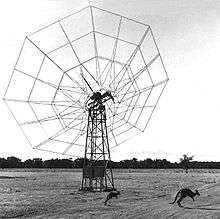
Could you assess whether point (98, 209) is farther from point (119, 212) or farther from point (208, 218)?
point (208, 218)

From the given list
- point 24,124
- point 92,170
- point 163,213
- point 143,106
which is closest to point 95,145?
point 92,170

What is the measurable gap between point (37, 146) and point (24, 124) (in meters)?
2.15

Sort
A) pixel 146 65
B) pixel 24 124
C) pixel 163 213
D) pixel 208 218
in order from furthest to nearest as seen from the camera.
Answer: pixel 146 65 → pixel 24 124 → pixel 163 213 → pixel 208 218

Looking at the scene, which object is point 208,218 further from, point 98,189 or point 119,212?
point 98,189

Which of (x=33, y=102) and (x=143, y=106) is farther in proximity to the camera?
(x=143, y=106)

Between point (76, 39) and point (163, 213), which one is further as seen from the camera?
point (76, 39)

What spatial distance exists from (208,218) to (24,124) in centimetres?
1371

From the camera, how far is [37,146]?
2859cm

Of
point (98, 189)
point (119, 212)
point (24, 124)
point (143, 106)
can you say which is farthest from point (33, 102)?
point (98, 189)

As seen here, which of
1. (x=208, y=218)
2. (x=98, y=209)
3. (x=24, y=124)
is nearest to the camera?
(x=208, y=218)

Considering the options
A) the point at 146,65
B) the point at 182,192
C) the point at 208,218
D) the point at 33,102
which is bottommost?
the point at 208,218

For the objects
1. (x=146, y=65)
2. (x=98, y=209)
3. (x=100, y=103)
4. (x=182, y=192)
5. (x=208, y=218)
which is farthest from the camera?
(x=100, y=103)

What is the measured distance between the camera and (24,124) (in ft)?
89.5

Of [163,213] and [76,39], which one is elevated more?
[76,39]
